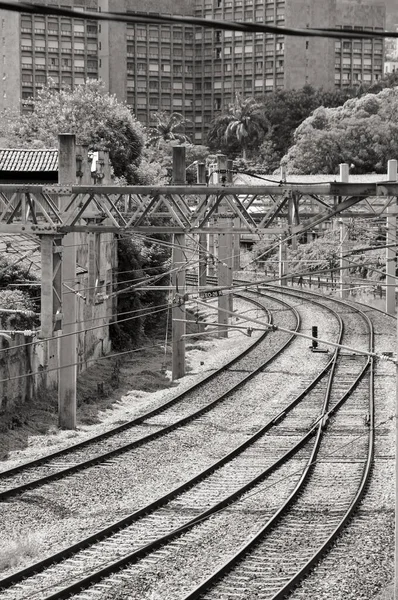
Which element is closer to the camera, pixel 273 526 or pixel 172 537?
pixel 172 537

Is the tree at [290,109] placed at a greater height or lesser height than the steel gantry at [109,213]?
greater

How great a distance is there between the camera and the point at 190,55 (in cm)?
13838

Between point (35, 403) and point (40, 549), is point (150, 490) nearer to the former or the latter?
point (40, 549)

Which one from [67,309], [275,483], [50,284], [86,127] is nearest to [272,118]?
[86,127]

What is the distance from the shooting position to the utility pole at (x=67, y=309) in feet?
79.0

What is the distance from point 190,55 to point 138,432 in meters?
118

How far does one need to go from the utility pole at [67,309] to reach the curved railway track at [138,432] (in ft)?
4.28

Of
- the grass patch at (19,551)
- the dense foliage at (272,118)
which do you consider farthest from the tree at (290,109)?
the grass patch at (19,551)

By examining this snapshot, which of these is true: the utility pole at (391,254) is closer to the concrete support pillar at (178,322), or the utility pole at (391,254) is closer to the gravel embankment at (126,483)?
the concrete support pillar at (178,322)

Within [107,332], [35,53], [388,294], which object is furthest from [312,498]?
[35,53]

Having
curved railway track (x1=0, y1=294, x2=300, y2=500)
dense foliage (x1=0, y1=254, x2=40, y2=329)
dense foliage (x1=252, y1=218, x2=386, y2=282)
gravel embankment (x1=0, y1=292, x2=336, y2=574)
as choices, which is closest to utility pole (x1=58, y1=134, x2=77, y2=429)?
curved railway track (x1=0, y1=294, x2=300, y2=500)

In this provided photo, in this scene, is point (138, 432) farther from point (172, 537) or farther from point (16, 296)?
point (172, 537)

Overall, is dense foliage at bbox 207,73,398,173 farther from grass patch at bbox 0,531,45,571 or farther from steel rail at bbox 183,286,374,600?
grass patch at bbox 0,531,45,571

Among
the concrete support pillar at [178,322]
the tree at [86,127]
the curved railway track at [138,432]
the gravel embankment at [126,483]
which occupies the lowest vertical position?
the gravel embankment at [126,483]
